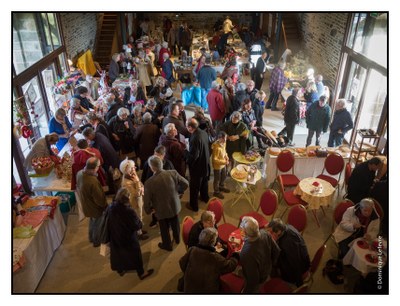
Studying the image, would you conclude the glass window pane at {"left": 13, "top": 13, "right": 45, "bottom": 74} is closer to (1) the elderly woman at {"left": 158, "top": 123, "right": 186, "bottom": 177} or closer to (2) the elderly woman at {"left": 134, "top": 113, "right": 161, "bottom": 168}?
(2) the elderly woman at {"left": 134, "top": 113, "right": 161, "bottom": 168}

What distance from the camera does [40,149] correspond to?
213 inches

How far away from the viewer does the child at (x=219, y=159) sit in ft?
18.0

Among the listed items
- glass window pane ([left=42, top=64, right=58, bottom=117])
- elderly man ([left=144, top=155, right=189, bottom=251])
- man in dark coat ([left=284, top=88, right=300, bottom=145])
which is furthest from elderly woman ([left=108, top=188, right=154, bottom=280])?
glass window pane ([left=42, top=64, right=58, bottom=117])

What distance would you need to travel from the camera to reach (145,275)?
14.9 ft

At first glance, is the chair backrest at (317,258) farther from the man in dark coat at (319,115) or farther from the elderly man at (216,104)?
the elderly man at (216,104)

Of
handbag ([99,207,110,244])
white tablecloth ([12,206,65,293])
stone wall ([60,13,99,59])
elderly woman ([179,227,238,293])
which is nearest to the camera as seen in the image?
elderly woman ([179,227,238,293])

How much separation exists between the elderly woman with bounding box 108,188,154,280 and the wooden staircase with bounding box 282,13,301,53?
453 inches

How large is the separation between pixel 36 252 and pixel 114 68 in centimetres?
716

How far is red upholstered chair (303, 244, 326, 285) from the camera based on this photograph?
3.82m

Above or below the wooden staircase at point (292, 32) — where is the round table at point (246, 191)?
below

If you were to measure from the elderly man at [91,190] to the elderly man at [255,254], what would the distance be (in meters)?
2.02

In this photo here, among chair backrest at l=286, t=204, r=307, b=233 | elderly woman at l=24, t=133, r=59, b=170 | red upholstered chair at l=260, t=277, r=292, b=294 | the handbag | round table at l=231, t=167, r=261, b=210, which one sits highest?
elderly woman at l=24, t=133, r=59, b=170

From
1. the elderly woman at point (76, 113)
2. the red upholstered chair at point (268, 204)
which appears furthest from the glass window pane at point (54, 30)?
the red upholstered chair at point (268, 204)

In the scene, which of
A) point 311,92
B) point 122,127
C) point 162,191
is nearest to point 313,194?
point 162,191
